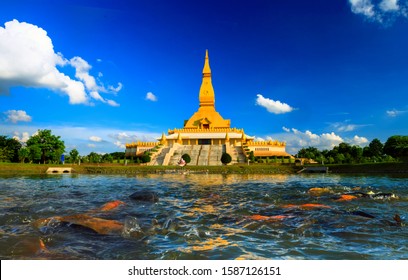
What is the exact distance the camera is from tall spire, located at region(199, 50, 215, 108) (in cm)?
6988

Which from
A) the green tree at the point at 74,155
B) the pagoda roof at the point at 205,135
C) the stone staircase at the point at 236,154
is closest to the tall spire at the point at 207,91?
the pagoda roof at the point at 205,135

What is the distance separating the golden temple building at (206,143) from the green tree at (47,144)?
12756mm

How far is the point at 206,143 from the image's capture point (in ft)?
192

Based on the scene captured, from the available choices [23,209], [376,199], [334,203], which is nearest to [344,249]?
[334,203]

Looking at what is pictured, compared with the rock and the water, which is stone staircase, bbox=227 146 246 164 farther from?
the water

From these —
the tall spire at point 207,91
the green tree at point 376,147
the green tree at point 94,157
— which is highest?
the tall spire at point 207,91

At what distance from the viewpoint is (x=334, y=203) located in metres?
11.3

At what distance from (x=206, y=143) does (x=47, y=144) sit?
25773 mm

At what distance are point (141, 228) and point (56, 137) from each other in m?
42.8

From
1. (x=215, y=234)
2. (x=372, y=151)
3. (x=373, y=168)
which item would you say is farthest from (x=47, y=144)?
(x=372, y=151)

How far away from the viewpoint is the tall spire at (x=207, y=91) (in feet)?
229

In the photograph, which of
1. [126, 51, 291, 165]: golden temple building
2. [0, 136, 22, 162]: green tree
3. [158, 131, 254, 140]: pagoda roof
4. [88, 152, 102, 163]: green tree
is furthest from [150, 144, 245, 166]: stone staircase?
[0, 136, 22, 162]: green tree

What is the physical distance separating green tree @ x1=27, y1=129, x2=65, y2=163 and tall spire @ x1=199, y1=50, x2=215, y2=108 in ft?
107

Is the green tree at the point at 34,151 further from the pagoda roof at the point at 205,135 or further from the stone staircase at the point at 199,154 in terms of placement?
the pagoda roof at the point at 205,135
